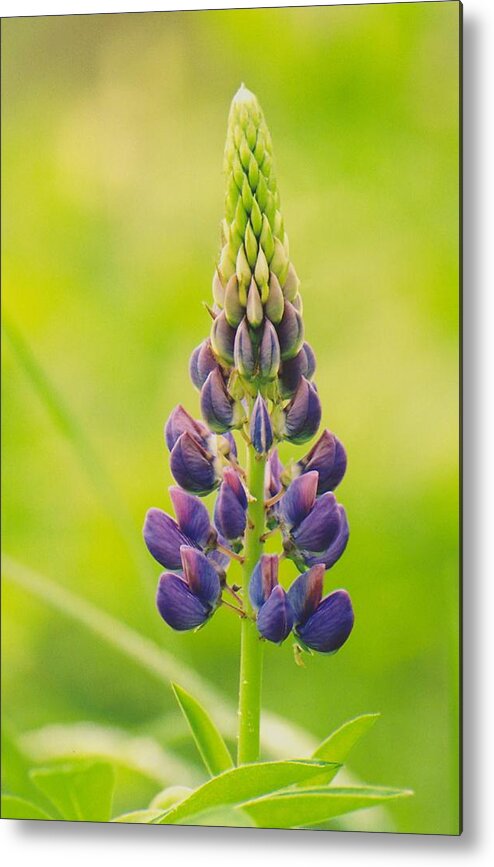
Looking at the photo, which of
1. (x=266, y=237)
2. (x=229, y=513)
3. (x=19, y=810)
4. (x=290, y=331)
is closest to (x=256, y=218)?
(x=266, y=237)

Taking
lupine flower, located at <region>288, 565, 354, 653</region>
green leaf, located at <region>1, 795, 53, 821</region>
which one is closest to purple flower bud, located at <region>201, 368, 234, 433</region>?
lupine flower, located at <region>288, 565, 354, 653</region>

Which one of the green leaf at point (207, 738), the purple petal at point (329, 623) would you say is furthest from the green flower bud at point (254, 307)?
the green leaf at point (207, 738)

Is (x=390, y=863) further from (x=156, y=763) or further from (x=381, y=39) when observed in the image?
(x=381, y=39)

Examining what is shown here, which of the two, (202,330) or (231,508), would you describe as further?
(202,330)

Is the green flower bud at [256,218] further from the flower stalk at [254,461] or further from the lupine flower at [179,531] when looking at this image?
the lupine flower at [179,531]

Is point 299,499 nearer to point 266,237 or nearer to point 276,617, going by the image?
point 276,617

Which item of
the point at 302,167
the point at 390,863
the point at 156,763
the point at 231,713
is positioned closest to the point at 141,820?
the point at 156,763
